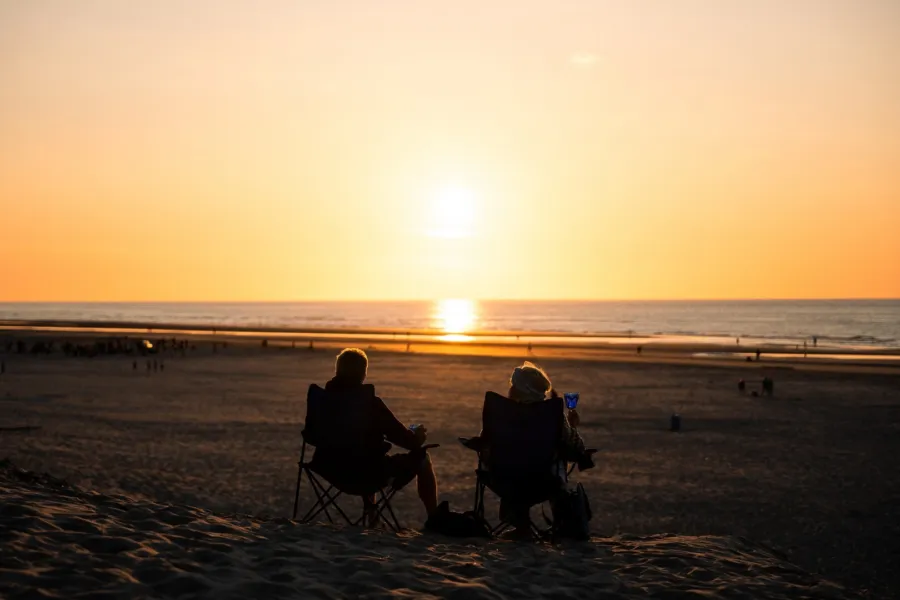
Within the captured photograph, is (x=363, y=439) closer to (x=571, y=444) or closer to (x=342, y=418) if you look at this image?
(x=342, y=418)

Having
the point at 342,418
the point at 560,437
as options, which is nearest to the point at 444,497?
the point at 342,418

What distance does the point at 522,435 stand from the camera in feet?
20.8

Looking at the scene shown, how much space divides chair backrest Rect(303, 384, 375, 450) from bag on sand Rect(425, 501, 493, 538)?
0.84 m

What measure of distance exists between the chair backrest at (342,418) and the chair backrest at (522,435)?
38.1 inches

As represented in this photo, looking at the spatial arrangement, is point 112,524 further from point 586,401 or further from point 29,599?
point 586,401

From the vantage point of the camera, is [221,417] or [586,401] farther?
[586,401]

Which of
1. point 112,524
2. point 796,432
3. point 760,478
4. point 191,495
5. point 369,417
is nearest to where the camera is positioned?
point 112,524

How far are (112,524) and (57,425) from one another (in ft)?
33.8

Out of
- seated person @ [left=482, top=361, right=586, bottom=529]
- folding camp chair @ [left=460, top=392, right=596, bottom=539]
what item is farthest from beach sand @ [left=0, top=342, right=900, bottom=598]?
folding camp chair @ [left=460, top=392, right=596, bottom=539]

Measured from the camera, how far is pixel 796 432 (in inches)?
610

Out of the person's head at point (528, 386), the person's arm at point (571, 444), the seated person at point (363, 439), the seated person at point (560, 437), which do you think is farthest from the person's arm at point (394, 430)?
the person's arm at point (571, 444)

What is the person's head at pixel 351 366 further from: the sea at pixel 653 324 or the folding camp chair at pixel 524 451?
the sea at pixel 653 324

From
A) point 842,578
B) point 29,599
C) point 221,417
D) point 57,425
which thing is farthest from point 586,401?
point 29,599

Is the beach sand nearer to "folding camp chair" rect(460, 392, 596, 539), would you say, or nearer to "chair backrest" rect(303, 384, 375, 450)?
"folding camp chair" rect(460, 392, 596, 539)
